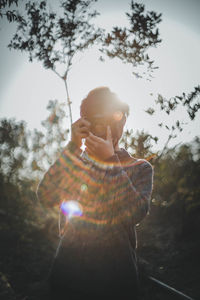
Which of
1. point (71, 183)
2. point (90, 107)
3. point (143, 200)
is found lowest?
point (143, 200)

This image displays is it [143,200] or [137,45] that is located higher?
[137,45]

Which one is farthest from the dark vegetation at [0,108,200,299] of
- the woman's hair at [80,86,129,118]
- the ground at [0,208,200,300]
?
the woman's hair at [80,86,129,118]

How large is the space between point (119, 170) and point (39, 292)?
192 inches

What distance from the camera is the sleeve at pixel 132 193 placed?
3.78 feet

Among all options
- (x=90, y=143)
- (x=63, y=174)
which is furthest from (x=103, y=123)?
(x=63, y=174)

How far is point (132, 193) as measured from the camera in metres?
1.18

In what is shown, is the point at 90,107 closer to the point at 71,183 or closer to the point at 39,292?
the point at 71,183

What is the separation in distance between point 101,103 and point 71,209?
891mm

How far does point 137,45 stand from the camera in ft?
9.57

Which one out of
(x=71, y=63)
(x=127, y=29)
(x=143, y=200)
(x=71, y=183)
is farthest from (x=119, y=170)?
(x=71, y=63)

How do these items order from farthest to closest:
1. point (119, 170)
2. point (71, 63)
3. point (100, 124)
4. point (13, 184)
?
point (13, 184)
point (71, 63)
point (100, 124)
point (119, 170)

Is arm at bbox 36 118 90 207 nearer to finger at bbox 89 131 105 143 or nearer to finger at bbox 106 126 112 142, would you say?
finger at bbox 89 131 105 143

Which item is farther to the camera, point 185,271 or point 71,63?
point 185,271

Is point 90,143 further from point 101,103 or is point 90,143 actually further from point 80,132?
point 101,103
